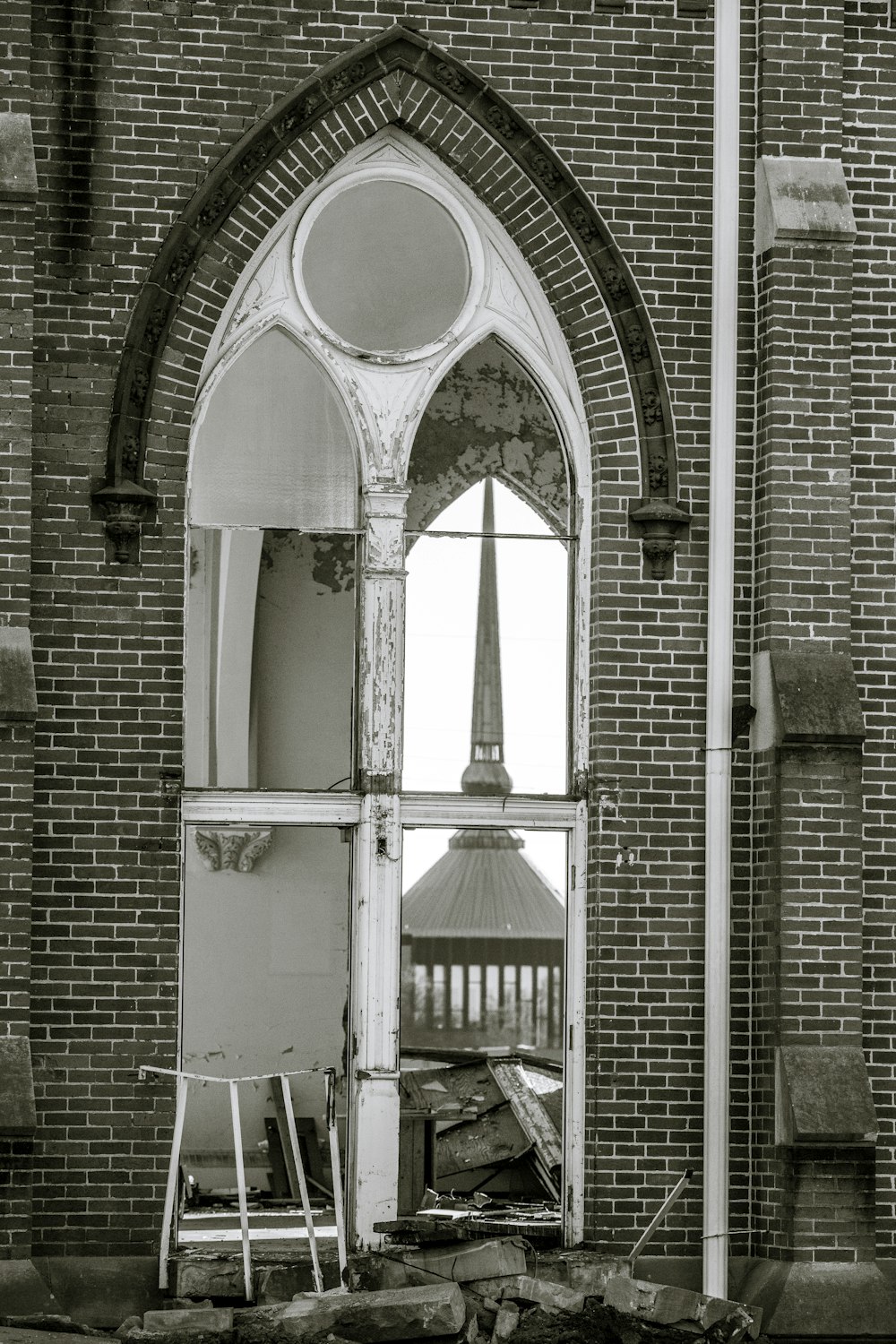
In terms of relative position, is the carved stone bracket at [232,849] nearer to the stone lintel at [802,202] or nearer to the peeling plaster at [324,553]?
the peeling plaster at [324,553]

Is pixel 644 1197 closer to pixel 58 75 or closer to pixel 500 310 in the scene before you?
pixel 500 310

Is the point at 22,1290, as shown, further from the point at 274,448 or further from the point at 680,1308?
the point at 274,448

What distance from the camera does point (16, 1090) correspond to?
8.62 meters

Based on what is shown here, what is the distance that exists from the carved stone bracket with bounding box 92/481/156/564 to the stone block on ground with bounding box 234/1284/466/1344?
3687 millimetres

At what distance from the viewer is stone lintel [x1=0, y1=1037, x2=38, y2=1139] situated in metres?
8.52

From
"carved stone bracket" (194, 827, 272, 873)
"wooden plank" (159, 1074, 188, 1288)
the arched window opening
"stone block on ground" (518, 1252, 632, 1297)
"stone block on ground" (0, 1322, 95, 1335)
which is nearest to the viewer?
"stone block on ground" (0, 1322, 95, 1335)

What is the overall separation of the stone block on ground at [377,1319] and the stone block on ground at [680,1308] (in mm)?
849

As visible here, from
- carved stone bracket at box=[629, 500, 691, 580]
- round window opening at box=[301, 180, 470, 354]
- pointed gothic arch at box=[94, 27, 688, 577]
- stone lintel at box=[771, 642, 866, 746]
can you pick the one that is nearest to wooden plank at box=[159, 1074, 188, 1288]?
pointed gothic arch at box=[94, 27, 688, 577]

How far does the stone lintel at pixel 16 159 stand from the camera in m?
9.09

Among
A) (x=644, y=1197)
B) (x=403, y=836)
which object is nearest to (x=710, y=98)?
(x=403, y=836)

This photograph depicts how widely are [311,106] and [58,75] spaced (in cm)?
129

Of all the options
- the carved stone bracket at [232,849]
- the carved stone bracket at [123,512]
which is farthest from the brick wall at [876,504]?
the carved stone bracket at [232,849]

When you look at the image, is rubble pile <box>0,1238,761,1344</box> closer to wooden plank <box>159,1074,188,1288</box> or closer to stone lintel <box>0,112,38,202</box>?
wooden plank <box>159,1074,188,1288</box>

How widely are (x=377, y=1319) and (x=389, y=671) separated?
128 inches
